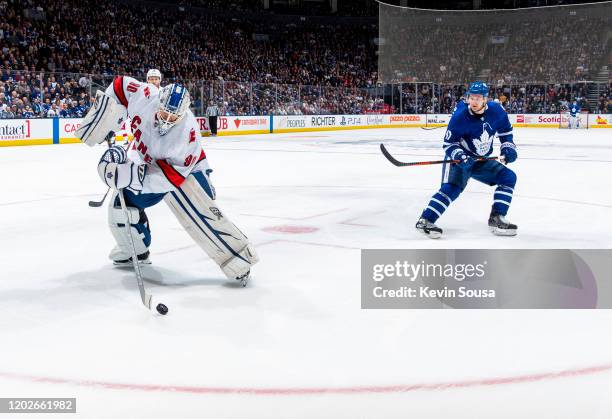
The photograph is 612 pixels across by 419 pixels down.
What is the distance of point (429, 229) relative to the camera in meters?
5.43

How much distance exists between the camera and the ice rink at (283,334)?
2420mm

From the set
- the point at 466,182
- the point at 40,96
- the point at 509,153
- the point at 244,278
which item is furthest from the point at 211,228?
the point at 40,96

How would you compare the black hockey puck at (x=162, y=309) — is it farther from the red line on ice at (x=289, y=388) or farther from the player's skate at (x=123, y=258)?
the player's skate at (x=123, y=258)

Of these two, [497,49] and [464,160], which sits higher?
[497,49]

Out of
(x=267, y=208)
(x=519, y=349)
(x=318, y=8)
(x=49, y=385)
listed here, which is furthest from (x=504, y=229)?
(x=318, y=8)

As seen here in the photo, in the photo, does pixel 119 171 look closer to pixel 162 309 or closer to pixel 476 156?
pixel 162 309

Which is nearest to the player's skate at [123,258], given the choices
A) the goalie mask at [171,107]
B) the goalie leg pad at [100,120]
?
the goalie leg pad at [100,120]

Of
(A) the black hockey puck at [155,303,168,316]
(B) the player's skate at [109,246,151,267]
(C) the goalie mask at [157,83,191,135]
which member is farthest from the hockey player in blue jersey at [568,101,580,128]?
(A) the black hockey puck at [155,303,168,316]

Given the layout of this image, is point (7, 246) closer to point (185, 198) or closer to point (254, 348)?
point (185, 198)

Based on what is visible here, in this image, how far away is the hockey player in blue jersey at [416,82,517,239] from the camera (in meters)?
5.57

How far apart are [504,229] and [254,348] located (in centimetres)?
313

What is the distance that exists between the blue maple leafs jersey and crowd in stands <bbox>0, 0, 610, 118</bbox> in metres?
12.1

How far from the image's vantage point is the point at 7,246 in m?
5.05

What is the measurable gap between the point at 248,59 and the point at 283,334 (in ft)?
98.4
